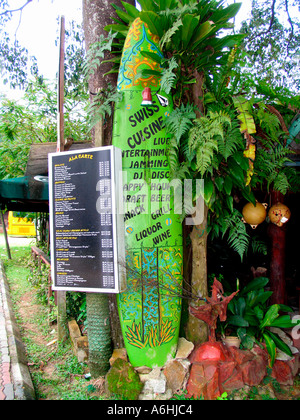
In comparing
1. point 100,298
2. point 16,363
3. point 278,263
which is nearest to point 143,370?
point 100,298

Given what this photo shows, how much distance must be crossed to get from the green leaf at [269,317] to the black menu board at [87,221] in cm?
170

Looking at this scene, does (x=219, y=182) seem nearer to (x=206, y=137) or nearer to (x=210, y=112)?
(x=206, y=137)

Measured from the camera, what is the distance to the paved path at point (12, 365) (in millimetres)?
3348

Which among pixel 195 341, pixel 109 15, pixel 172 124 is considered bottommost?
pixel 195 341

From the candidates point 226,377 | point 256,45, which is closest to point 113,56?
point 226,377

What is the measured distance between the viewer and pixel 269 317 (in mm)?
3697

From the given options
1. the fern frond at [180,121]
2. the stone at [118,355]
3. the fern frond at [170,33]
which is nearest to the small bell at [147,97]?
the fern frond at [180,121]

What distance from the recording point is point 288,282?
579 cm

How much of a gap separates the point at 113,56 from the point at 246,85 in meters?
1.67

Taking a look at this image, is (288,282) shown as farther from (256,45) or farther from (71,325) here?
(256,45)

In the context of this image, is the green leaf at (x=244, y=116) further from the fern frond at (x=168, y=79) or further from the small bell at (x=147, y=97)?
the small bell at (x=147, y=97)

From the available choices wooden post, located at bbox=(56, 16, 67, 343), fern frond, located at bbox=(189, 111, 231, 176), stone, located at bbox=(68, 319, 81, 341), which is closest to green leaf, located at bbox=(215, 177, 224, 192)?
fern frond, located at bbox=(189, 111, 231, 176)

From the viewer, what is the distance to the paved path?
3.35 m

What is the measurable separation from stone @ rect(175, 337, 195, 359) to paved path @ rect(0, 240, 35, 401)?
162 centimetres
